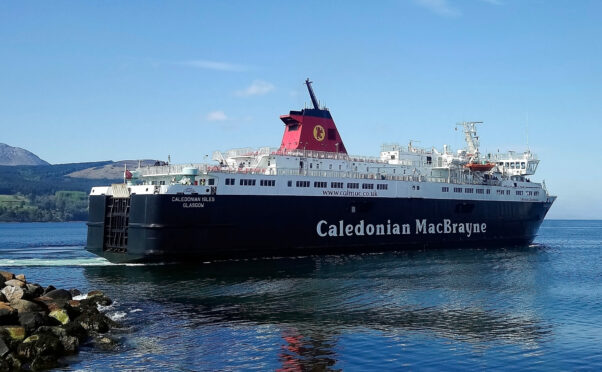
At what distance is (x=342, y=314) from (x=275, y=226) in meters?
18.7

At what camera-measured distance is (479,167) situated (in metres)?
57.9

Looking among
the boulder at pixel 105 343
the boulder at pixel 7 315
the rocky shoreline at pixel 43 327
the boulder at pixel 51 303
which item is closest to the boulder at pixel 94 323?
the rocky shoreline at pixel 43 327

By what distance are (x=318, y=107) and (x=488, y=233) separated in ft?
71.6

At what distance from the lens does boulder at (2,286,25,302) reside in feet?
74.8

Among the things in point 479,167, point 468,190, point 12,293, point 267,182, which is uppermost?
point 479,167

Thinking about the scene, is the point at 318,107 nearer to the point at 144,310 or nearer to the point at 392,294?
the point at 392,294

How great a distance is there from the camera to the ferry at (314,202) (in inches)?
1526

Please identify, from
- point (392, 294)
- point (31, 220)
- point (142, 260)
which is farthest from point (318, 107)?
point (31, 220)

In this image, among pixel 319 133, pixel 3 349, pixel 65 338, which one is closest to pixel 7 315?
pixel 65 338

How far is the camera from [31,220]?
177m

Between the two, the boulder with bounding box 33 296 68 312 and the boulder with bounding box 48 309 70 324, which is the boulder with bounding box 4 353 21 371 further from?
the boulder with bounding box 33 296 68 312

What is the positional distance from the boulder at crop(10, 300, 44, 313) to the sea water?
3190 mm

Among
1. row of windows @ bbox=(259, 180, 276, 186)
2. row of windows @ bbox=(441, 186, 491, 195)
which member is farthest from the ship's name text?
row of windows @ bbox=(441, 186, 491, 195)

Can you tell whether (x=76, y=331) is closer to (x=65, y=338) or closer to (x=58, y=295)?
(x=65, y=338)
